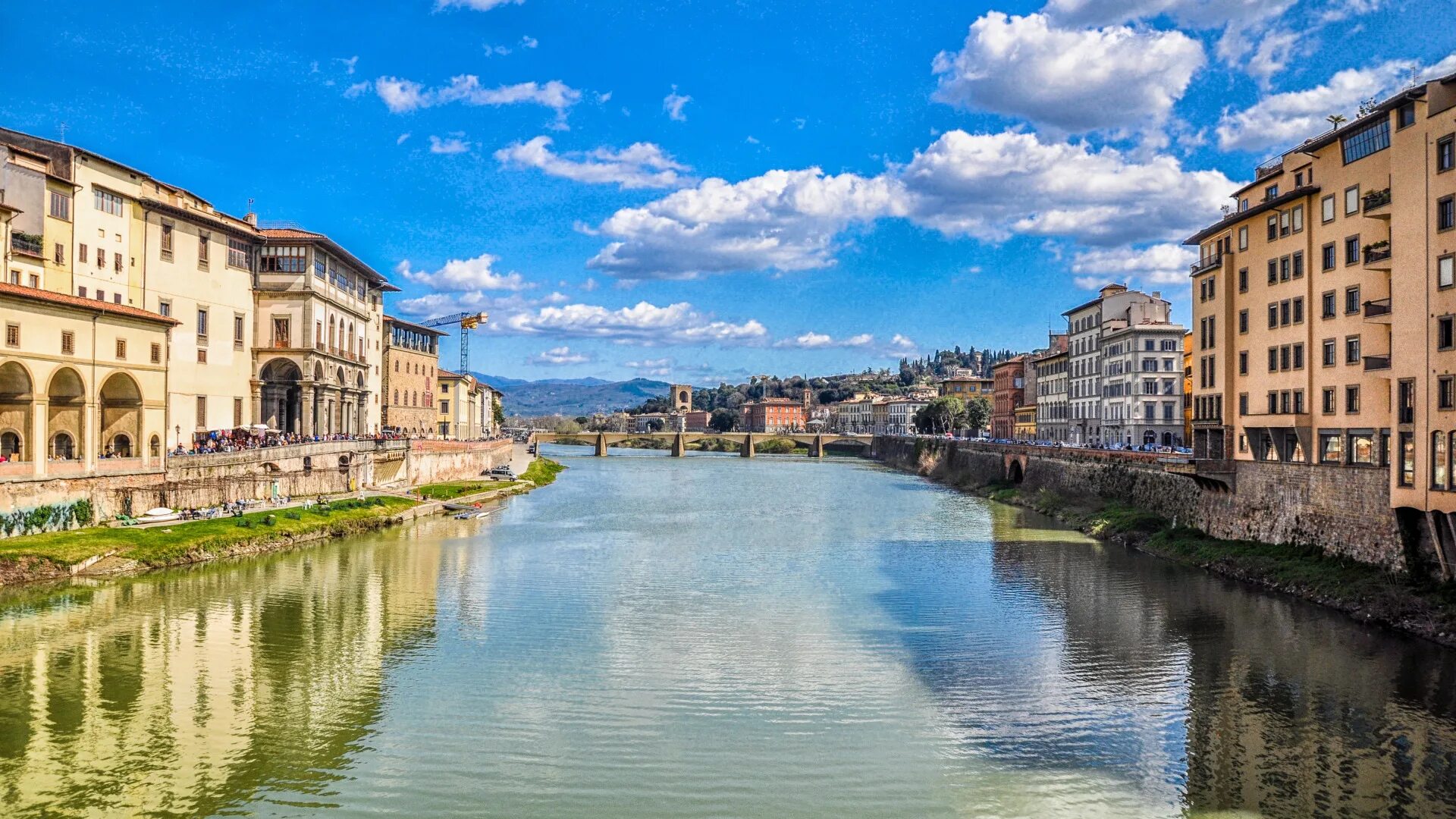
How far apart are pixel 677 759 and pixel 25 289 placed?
99.2 ft

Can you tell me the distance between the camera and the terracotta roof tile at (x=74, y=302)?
108 feet

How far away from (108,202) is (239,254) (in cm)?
1038

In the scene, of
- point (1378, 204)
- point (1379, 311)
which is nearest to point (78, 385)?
point (1379, 311)

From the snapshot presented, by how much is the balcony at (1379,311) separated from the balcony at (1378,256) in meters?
1.04

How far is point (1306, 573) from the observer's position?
30188 millimetres

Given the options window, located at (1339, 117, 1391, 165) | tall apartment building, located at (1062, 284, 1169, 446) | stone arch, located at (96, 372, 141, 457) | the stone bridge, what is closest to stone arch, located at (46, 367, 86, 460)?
stone arch, located at (96, 372, 141, 457)

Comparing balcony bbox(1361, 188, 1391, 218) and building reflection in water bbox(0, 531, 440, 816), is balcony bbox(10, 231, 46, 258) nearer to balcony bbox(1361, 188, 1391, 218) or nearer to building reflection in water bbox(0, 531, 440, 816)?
building reflection in water bbox(0, 531, 440, 816)

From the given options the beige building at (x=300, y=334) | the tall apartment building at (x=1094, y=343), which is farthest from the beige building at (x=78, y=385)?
the tall apartment building at (x=1094, y=343)

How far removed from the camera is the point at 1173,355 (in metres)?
67.3

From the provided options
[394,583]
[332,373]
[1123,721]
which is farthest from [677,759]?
[332,373]

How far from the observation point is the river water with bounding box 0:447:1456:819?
15344mm

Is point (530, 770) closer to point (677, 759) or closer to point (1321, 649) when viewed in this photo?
point (677, 759)

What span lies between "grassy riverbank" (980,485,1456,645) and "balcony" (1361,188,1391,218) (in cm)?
1033

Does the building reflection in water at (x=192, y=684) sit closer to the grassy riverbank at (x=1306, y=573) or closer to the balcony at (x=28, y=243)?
the balcony at (x=28, y=243)
